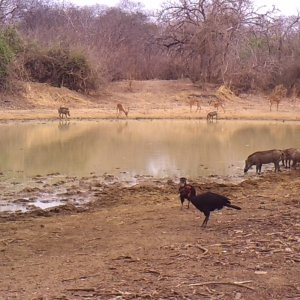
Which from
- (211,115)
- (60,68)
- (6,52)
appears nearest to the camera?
(211,115)

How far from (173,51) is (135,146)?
94.0ft

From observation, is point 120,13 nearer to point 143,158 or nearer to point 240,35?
point 240,35

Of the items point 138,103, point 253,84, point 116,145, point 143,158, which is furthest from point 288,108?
point 143,158

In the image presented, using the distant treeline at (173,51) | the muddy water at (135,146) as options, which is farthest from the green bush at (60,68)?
the muddy water at (135,146)

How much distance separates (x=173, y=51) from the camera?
165 ft

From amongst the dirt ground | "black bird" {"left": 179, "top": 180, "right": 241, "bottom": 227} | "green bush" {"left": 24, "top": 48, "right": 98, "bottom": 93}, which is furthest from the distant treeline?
"black bird" {"left": 179, "top": 180, "right": 241, "bottom": 227}

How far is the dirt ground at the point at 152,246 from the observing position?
6121mm

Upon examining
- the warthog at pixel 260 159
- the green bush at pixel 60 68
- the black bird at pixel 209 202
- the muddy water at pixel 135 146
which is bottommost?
the muddy water at pixel 135 146

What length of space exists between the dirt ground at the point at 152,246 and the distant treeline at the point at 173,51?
2706 cm

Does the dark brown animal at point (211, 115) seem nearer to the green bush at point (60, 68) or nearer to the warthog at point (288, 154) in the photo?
the green bush at point (60, 68)

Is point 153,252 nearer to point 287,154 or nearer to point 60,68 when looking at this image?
point 287,154

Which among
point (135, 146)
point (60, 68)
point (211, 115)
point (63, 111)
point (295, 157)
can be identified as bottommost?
point (135, 146)

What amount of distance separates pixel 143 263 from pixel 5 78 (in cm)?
3253

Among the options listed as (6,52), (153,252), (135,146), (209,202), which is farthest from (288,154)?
(6,52)
